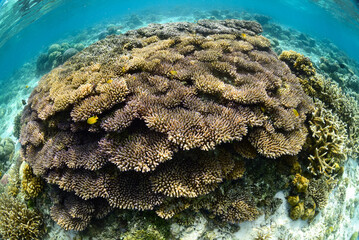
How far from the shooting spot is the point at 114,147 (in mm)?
3562

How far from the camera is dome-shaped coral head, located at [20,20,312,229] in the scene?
3455mm

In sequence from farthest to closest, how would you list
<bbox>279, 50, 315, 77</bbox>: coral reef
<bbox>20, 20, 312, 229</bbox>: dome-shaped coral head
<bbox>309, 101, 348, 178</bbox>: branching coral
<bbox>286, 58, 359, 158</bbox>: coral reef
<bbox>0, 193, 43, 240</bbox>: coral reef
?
<bbox>279, 50, 315, 77</bbox>: coral reef → <bbox>286, 58, 359, 158</bbox>: coral reef → <bbox>309, 101, 348, 178</bbox>: branching coral → <bbox>0, 193, 43, 240</bbox>: coral reef → <bbox>20, 20, 312, 229</bbox>: dome-shaped coral head

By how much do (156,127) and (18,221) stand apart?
4.58 metres

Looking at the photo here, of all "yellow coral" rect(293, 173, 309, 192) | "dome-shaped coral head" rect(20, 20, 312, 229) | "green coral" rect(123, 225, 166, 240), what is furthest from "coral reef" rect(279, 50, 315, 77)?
"green coral" rect(123, 225, 166, 240)

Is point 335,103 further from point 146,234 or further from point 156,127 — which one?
point 146,234

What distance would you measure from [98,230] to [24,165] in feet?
11.3

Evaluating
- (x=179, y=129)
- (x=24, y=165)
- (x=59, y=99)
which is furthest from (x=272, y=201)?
(x=24, y=165)

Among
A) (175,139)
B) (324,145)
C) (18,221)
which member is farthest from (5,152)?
(324,145)

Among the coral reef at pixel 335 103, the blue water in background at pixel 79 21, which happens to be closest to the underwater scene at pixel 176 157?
the coral reef at pixel 335 103

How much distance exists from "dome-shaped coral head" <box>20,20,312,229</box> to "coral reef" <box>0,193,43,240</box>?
3.27 feet

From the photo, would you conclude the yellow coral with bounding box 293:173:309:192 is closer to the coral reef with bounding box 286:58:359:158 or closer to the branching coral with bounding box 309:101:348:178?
the branching coral with bounding box 309:101:348:178

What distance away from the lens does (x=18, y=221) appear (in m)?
4.41

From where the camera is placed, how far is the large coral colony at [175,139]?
3482 millimetres

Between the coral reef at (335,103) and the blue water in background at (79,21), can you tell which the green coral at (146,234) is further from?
the blue water in background at (79,21)
